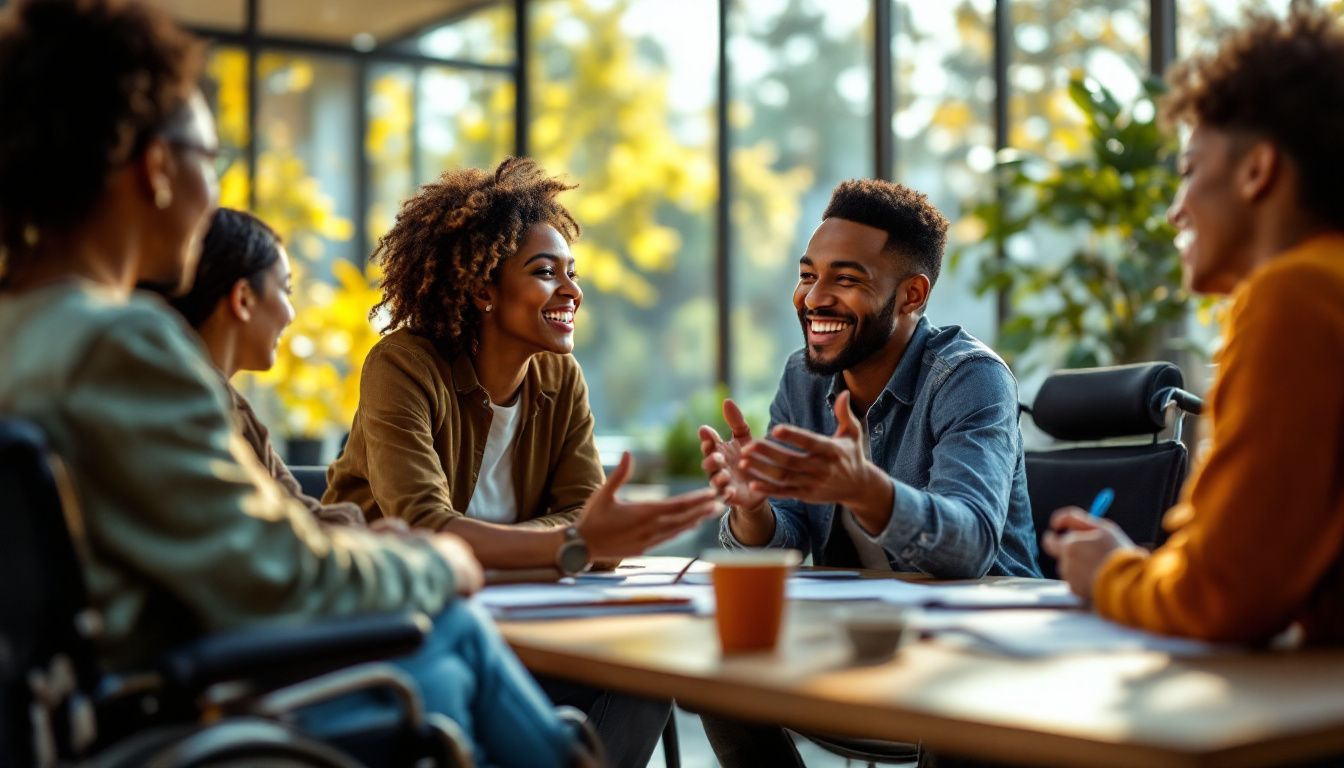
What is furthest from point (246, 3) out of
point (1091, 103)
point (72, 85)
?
point (72, 85)

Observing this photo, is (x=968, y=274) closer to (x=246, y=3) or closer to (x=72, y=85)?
(x=246, y=3)

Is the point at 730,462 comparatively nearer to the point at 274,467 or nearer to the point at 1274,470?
the point at 274,467

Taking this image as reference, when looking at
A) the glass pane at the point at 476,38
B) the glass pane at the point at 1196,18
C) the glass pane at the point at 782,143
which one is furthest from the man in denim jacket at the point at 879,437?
the glass pane at the point at 476,38

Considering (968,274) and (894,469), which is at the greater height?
(968,274)

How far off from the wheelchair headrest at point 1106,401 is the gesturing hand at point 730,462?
2.09ft

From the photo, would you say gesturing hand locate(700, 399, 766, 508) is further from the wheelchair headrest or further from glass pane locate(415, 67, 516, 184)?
glass pane locate(415, 67, 516, 184)

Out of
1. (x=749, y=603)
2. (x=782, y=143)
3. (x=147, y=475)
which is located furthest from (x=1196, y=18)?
(x=147, y=475)

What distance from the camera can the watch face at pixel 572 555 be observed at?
2080 mm

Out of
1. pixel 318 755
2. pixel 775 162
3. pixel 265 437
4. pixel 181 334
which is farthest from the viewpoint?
pixel 775 162

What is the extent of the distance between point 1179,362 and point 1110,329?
0.29 m

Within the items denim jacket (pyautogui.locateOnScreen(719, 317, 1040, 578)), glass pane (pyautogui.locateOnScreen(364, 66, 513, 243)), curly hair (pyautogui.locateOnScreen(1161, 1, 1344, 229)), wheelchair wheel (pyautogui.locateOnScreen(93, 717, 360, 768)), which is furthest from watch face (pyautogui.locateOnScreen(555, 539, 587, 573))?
glass pane (pyautogui.locateOnScreen(364, 66, 513, 243))

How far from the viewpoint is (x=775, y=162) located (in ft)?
20.7

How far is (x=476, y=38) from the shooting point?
7703 mm

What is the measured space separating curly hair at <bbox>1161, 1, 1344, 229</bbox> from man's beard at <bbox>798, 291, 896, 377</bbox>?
1150 millimetres
